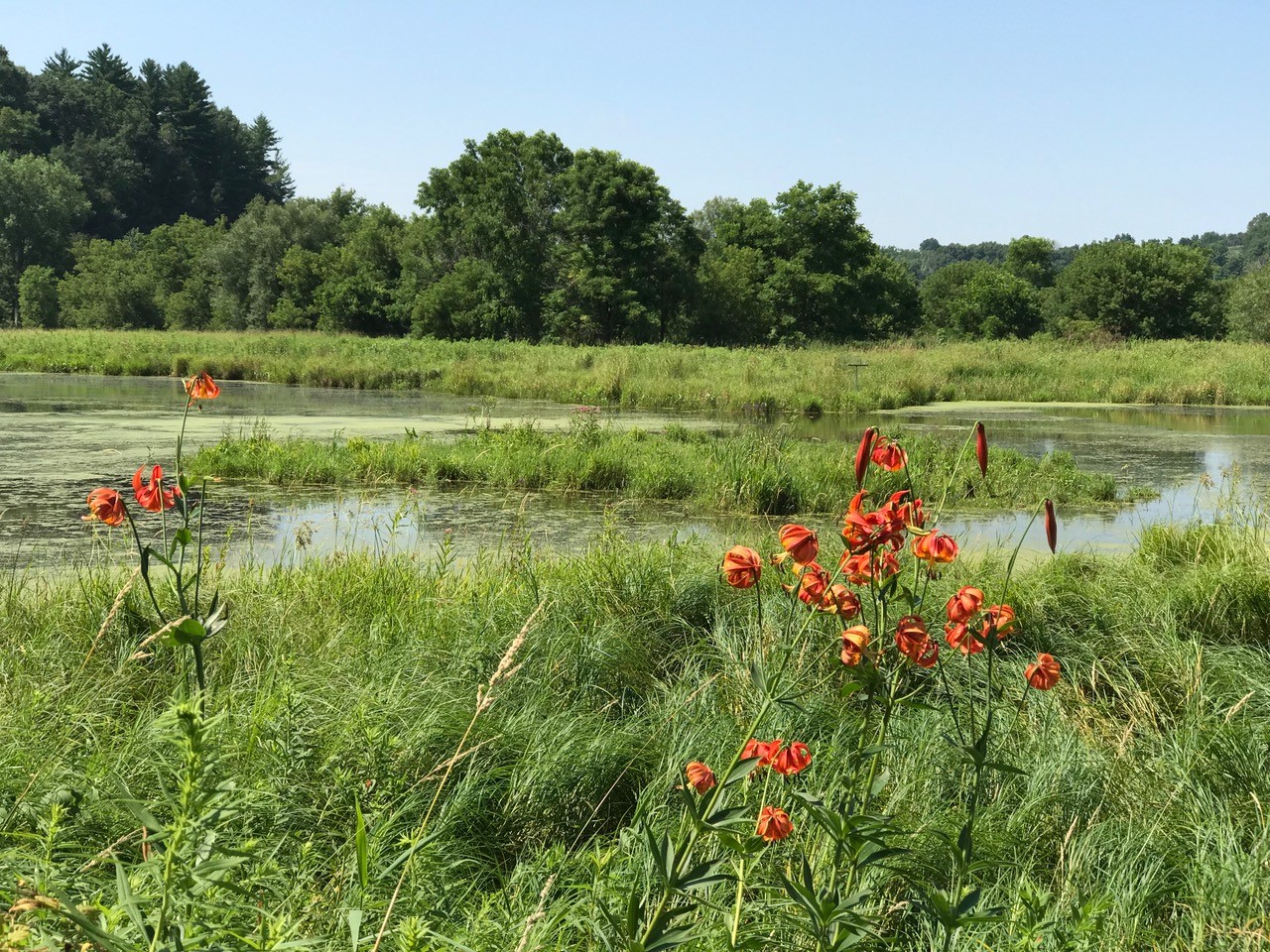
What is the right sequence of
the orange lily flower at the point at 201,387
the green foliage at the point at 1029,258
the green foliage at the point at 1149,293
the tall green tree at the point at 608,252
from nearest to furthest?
the orange lily flower at the point at 201,387
the tall green tree at the point at 608,252
the green foliage at the point at 1149,293
the green foliage at the point at 1029,258

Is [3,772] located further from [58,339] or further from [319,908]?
[58,339]

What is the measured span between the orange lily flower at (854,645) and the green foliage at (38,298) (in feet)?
166

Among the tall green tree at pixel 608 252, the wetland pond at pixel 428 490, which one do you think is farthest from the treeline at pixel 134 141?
the wetland pond at pixel 428 490

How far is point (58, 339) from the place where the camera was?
2838 cm

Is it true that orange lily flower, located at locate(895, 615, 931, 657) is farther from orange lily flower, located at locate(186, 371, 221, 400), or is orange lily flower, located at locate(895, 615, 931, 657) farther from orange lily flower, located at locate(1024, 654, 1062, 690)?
orange lily flower, located at locate(186, 371, 221, 400)

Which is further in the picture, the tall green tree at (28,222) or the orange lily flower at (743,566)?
the tall green tree at (28,222)

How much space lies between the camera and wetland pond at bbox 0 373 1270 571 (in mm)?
6199

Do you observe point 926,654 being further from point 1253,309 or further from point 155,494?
point 1253,309

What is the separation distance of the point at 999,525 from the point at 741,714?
513cm

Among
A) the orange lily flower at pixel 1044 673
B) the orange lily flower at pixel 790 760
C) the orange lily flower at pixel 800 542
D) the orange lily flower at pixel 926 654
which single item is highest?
the orange lily flower at pixel 800 542

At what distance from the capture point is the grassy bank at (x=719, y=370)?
18.6 meters

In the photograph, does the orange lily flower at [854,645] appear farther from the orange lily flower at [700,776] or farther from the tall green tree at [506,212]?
the tall green tree at [506,212]

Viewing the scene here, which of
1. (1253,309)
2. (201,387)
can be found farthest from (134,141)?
(201,387)

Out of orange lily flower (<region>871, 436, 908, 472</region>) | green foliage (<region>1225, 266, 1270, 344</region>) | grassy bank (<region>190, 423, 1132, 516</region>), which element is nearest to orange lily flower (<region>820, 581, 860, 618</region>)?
orange lily flower (<region>871, 436, 908, 472</region>)
